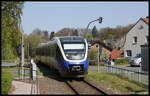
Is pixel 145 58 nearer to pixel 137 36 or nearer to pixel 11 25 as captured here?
pixel 137 36

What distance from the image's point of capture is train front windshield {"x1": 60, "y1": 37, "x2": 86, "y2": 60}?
16.0 metres

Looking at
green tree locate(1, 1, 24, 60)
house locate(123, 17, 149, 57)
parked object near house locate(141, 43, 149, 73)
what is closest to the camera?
house locate(123, 17, 149, 57)

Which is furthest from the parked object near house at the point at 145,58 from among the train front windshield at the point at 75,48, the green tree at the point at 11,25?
the green tree at the point at 11,25

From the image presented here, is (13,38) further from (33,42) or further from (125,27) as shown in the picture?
(125,27)

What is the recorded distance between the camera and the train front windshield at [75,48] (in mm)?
16041

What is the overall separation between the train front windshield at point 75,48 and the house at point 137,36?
1080cm

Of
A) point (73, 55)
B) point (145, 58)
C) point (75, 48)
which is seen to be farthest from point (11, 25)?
point (145, 58)

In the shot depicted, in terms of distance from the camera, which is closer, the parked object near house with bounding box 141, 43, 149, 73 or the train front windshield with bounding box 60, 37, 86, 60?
the parked object near house with bounding box 141, 43, 149, 73

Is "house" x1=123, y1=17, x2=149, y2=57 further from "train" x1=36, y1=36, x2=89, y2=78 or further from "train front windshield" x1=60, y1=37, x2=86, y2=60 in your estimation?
"train front windshield" x1=60, y1=37, x2=86, y2=60

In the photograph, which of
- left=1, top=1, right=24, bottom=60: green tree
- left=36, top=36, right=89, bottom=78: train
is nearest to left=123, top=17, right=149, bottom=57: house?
left=36, top=36, right=89, bottom=78: train

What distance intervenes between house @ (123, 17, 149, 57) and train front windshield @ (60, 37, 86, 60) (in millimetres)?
10804

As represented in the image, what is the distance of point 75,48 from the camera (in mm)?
15938

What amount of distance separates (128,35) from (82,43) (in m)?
11.2

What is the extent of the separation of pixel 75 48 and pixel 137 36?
1093 cm
